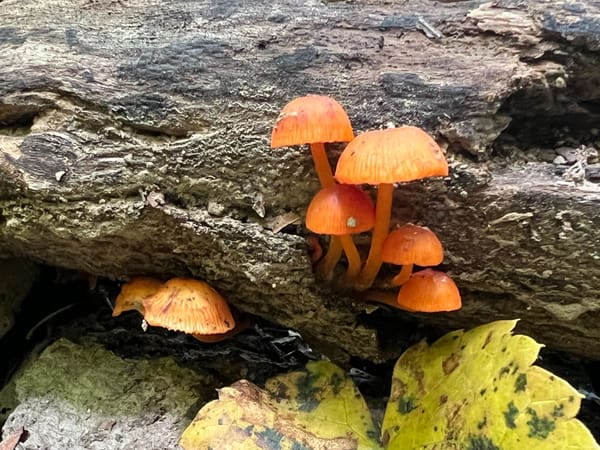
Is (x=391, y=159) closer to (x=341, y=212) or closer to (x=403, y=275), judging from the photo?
(x=341, y=212)

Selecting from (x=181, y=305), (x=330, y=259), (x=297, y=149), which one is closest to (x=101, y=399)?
(x=181, y=305)

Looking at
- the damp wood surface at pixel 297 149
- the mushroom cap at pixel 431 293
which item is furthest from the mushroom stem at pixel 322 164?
the mushroom cap at pixel 431 293

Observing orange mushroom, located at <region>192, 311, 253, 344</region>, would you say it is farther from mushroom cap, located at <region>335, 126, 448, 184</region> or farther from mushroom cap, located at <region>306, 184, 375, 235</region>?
mushroom cap, located at <region>335, 126, 448, 184</region>

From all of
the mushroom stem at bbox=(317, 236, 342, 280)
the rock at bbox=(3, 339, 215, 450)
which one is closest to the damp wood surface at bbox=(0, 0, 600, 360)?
the mushroom stem at bbox=(317, 236, 342, 280)

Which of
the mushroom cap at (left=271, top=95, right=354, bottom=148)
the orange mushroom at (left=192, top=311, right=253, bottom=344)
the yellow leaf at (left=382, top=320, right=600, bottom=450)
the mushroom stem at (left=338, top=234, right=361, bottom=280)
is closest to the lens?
the yellow leaf at (left=382, top=320, right=600, bottom=450)

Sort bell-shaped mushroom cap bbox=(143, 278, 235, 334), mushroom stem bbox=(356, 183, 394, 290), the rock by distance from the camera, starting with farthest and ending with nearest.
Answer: the rock → bell-shaped mushroom cap bbox=(143, 278, 235, 334) → mushroom stem bbox=(356, 183, 394, 290)

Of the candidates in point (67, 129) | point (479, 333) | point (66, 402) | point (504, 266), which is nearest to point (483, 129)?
point (504, 266)

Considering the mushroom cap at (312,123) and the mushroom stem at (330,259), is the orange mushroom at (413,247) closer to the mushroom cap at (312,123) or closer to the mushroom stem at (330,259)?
the mushroom stem at (330,259)
